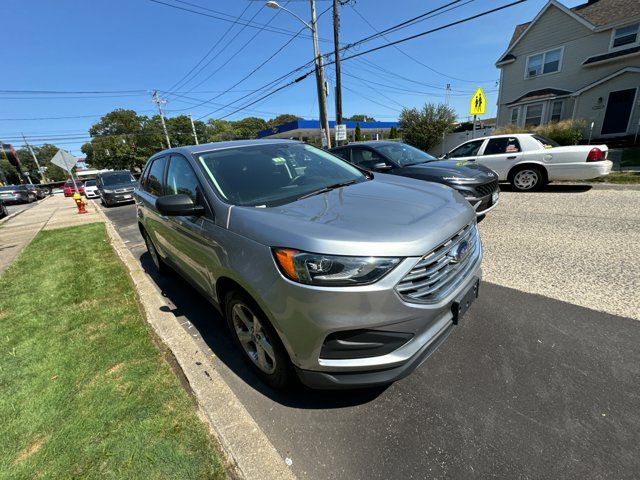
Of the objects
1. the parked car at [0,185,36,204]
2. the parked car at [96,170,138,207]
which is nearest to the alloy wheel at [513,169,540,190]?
the parked car at [96,170,138,207]

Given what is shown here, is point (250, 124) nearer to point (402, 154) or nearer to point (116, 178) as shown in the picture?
point (116, 178)

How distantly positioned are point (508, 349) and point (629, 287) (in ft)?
5.85

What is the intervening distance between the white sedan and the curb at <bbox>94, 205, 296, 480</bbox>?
7486 millimetres

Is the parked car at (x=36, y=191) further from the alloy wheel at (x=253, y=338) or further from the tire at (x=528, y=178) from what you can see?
the tire at (x=528, y=178)

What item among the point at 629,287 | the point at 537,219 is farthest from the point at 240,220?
the point at 537,219

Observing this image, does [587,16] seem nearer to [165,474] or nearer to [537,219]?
[537,219]

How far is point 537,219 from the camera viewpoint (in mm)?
5520

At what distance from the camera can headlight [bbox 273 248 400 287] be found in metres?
1.62

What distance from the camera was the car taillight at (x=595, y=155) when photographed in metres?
6.81

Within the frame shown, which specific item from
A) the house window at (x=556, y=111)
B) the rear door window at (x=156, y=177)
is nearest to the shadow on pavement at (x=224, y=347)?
the rear door window at (x=156, y=177)

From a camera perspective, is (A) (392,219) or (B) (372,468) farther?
(A) (392,219)

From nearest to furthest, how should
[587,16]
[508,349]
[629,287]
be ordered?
[508,349], [629,287], [587,16]

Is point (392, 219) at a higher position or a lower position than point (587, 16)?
lower

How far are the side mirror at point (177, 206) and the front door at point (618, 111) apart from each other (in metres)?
22.4
